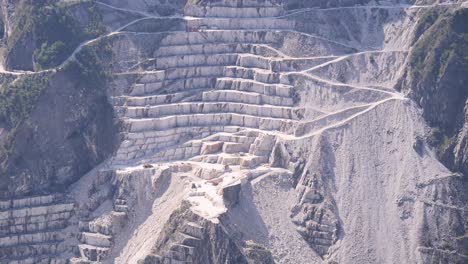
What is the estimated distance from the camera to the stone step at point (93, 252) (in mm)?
131325

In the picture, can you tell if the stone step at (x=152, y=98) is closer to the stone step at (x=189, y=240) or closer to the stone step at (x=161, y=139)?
the stone step at (x=161, y=139)

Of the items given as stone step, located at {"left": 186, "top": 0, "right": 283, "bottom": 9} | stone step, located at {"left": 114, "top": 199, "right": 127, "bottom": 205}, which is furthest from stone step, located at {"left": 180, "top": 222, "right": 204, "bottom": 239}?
stone step, located at {"left": 186, "top": 0, "right": 283, "bottom": 9}

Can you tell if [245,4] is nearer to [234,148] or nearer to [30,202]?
[234,148]

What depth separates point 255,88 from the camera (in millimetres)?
141375

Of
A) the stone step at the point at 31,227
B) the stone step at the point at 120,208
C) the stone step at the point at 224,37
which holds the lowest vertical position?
the stone step at the point at 31,227

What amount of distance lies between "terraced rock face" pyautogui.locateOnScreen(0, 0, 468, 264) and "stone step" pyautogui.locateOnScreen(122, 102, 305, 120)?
0.41ft

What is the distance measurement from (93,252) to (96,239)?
1.23 meters

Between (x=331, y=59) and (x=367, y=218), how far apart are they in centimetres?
1778

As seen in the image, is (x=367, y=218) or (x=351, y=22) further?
(x=351, y=22)

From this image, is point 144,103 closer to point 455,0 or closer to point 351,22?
point 351,22

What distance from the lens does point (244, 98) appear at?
462 feet

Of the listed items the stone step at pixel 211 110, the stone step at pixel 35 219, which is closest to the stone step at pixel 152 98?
the stone step at pixel 211 110

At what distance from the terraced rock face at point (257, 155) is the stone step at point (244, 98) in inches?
5.0

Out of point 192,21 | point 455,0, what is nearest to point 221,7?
point 192,21
